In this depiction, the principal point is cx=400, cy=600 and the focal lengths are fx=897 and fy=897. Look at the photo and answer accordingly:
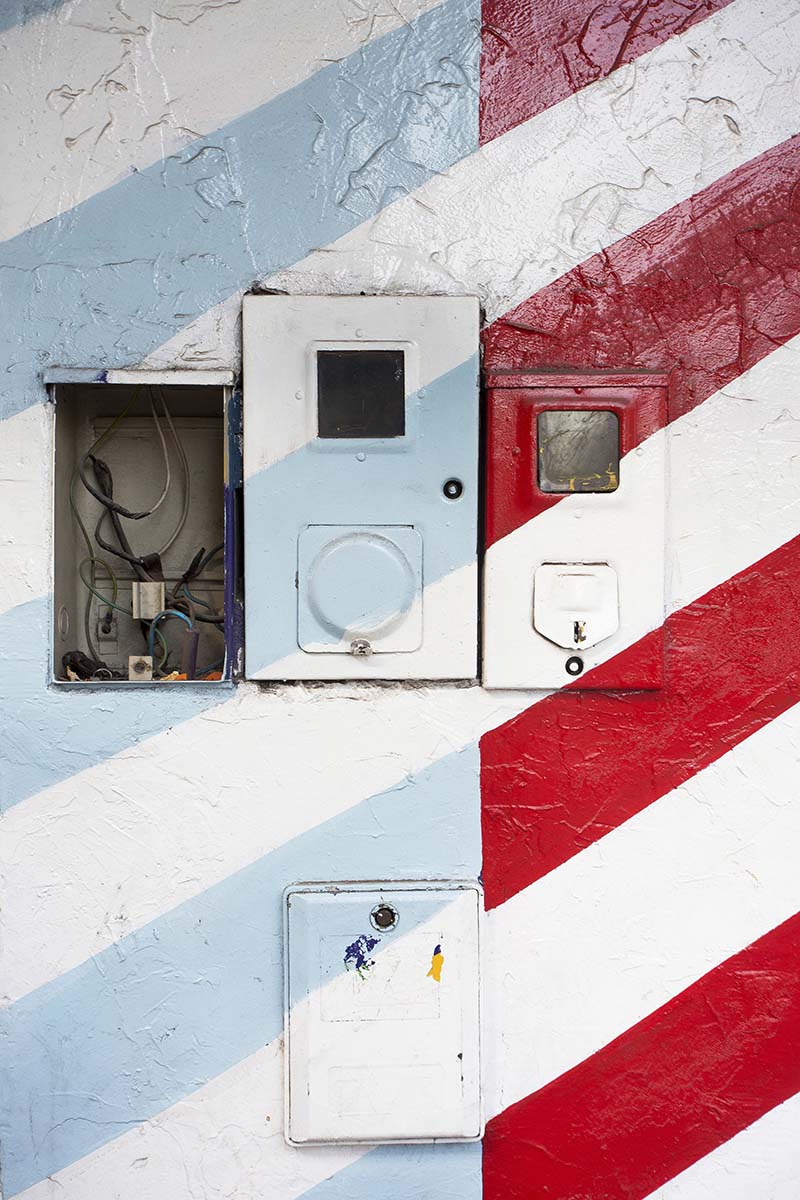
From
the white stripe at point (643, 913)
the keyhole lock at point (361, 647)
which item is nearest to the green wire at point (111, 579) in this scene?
the keyhole lock at point (361, 647)

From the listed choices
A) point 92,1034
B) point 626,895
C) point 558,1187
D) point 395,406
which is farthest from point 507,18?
point 558,1187

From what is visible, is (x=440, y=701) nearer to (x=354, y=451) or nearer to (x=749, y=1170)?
(x=354, y=451)

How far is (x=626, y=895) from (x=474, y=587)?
0.47 meters

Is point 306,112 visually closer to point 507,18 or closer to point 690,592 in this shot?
point 507,18

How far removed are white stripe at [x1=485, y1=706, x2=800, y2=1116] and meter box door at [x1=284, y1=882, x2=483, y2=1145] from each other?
51 millimetres

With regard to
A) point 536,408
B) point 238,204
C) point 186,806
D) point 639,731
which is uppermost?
point 238,204

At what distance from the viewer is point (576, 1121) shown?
3.98 ft

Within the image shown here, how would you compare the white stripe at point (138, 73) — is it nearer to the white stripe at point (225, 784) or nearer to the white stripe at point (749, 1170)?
the white stripe at point (225, 784)

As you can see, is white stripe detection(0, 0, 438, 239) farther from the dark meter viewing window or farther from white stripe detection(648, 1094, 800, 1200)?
white stripe detection(648, 1094, 800, 1200)

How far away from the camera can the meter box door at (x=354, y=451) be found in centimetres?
119

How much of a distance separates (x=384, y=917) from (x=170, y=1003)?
12.2 inches

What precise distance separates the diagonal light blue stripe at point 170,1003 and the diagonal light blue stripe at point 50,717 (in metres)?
0.11

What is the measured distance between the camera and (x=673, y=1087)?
122 centimetres

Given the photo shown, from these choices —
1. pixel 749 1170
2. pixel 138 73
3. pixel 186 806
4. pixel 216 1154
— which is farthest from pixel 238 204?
pixel 749 1170
